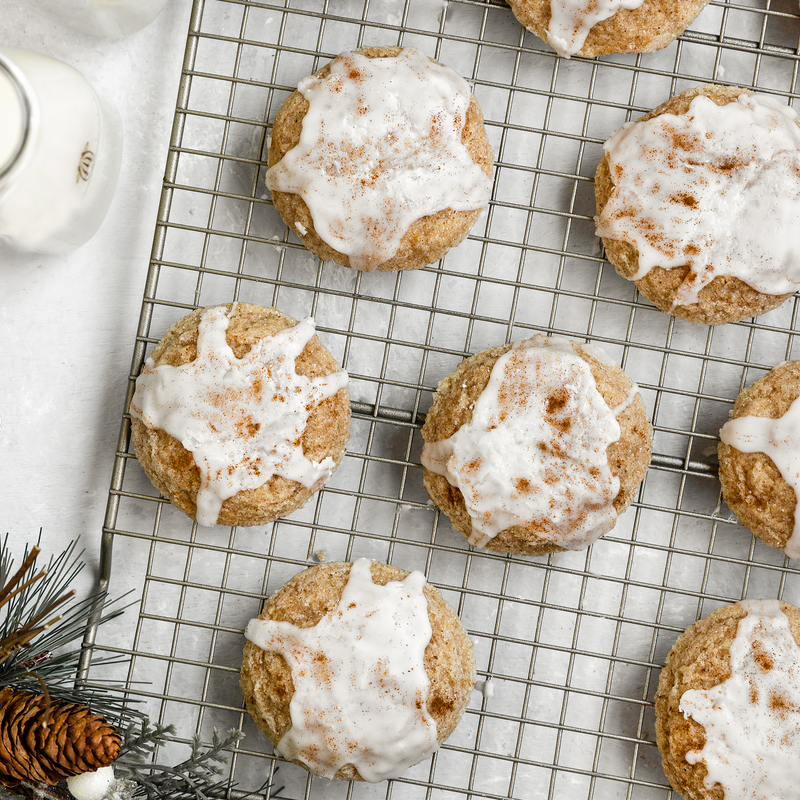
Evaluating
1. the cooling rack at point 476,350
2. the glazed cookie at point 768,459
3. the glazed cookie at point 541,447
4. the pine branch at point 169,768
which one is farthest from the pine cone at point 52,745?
the glazed cookie at point 768,459

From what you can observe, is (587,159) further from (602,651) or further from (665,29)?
(602,651)

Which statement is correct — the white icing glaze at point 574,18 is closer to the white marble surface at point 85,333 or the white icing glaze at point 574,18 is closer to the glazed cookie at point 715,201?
the glazed cookie at point 715,201

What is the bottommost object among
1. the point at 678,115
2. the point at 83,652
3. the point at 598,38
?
the point at 83,652

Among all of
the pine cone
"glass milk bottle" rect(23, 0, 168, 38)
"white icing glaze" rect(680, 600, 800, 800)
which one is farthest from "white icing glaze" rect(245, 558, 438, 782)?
"glass milk bottle" rect(23, 0, 168, 38)

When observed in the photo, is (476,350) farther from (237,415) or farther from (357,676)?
(357,676)

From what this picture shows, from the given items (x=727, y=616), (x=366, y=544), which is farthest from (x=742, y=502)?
(x=366, y=544)
